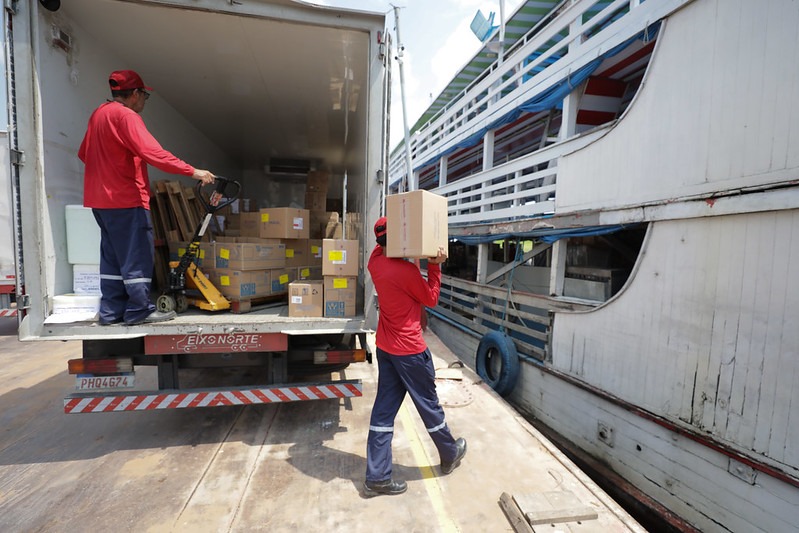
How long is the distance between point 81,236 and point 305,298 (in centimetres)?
184

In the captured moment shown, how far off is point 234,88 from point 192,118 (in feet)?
4.46

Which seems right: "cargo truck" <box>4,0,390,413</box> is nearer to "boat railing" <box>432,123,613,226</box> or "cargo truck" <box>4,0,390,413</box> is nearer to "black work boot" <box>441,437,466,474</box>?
"black work boot" <box>441,437,466,474</box>

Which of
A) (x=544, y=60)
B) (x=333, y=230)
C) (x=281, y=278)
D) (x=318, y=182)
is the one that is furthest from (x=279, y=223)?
(x=544, y=60)

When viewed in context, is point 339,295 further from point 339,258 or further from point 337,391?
point 337,391

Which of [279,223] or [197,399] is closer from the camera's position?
[197,399]

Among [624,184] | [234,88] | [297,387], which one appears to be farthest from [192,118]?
[624,184]

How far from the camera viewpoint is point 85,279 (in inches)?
113

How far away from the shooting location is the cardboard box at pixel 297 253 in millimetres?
3977

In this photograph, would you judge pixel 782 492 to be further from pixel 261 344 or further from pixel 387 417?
pixel 261 344

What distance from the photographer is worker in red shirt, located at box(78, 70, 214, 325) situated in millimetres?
2664

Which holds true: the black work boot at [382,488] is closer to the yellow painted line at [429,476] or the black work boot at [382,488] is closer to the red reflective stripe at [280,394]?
the yellow painted line at [429,476]

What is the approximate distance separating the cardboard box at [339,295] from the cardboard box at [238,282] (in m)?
0.85

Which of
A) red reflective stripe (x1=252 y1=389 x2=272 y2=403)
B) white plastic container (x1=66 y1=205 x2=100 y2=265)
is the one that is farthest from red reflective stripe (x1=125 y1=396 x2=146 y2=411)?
white plastic container (x1=66 y1=205 x2=100 y2=265)

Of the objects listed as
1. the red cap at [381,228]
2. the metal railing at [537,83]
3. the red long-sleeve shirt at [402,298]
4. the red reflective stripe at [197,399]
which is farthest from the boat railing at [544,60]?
the red reflective stripe at [197,399]
